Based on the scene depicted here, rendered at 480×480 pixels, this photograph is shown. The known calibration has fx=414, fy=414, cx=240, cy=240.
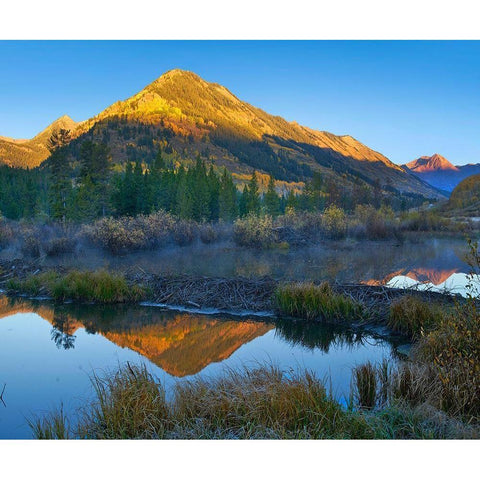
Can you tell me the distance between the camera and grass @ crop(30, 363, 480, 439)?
409cm

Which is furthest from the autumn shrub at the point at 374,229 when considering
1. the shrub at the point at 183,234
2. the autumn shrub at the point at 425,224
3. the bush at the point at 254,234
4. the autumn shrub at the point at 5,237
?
the autumn shrub at the point at 5,237

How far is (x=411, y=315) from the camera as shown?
28.9 ft

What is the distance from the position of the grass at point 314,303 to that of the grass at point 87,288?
14.3 feet

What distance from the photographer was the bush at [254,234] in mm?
27859

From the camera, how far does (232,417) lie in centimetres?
454

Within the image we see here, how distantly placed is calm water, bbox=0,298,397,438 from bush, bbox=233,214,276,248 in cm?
1665

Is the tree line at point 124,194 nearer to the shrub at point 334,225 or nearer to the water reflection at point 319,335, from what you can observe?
the shrub at point 334,225

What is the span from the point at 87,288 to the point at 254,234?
16518mm

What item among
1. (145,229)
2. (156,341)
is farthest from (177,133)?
(156,341)

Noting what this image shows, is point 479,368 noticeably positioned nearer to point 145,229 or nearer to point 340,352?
point 340,352

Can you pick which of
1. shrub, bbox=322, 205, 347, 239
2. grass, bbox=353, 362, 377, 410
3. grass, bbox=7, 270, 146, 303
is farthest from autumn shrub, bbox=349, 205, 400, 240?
grass, bbox=353, 362, 377, 410

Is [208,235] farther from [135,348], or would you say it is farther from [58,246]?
[135,348]

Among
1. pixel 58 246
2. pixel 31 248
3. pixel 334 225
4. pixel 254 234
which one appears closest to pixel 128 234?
pixel 58 246

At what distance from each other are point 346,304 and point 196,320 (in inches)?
149
